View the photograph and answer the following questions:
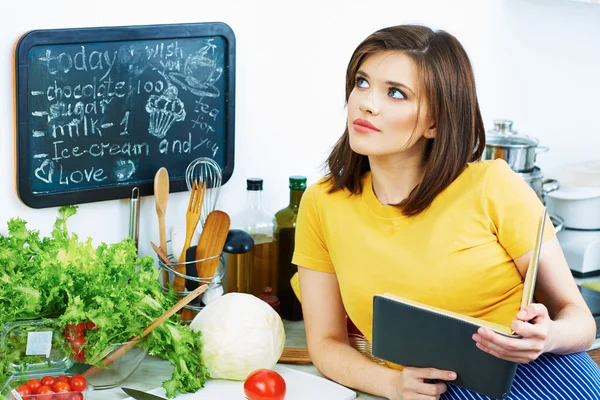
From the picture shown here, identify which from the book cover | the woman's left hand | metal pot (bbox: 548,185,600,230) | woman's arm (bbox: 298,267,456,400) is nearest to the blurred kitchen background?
metal pot (bbox: 548,185,600,230)

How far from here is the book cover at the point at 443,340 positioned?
128 centimetres

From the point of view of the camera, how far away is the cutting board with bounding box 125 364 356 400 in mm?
1484

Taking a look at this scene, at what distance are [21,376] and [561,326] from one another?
0.87 m

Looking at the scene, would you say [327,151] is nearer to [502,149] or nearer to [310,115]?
[310,115]

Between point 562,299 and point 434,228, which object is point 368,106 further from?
point 562,299

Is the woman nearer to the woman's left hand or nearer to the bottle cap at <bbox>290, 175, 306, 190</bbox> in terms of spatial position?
the woman's left hand

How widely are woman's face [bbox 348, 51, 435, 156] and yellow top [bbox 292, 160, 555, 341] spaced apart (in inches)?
5.3

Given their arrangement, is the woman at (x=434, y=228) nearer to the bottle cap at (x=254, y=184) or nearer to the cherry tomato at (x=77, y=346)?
the bottle cap at (x=254, y=184)

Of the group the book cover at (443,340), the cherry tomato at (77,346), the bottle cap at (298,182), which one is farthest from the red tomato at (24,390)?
the bottle cap at (298,182)

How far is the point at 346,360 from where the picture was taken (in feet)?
5.10

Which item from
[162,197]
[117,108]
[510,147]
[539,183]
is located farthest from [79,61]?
[539,183]

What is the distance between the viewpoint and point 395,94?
148cm

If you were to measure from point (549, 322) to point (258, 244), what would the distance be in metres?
0.76

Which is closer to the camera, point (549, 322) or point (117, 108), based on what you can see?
point (549, 322)
